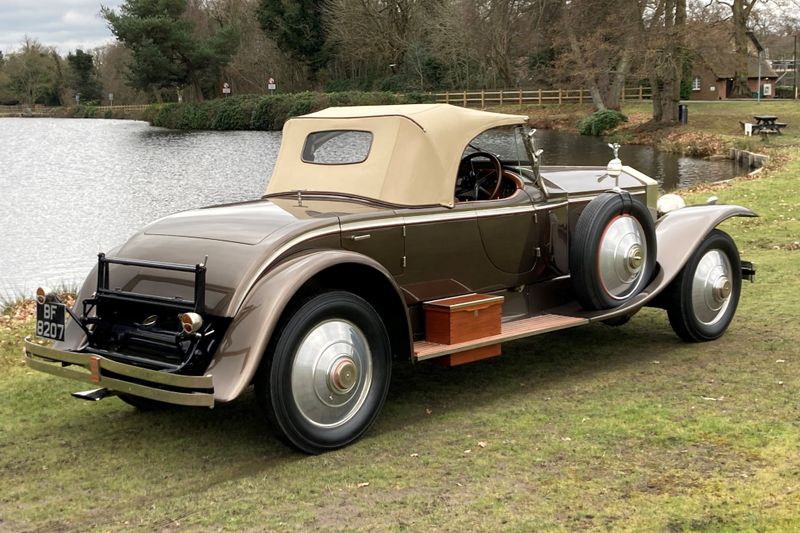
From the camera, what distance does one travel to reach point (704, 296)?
6785 mm

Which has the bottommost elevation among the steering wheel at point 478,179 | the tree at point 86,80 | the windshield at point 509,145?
the steering wheel at point 478,179

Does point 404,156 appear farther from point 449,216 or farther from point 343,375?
point 343,375

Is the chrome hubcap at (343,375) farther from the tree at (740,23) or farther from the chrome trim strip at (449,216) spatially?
→ the tree at (740,23)

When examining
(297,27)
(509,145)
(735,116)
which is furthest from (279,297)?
(297,27)

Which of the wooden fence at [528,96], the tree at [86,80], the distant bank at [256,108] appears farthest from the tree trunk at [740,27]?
the tree at [86,80]

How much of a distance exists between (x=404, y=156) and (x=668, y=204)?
3095 millimetres

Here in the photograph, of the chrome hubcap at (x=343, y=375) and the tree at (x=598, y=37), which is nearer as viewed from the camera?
the chrome hubcap at (x=343, y=375)

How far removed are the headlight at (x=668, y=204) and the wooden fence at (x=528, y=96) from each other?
45.6 meters

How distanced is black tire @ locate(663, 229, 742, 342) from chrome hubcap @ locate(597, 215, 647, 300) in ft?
1.49

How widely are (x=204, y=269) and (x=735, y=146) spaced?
28987 mm

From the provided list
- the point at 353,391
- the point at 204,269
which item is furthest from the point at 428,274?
the point at 204,269

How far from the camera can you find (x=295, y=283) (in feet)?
14.8

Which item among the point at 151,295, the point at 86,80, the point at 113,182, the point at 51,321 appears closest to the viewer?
the point at 151,295

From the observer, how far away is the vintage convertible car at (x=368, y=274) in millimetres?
4527
